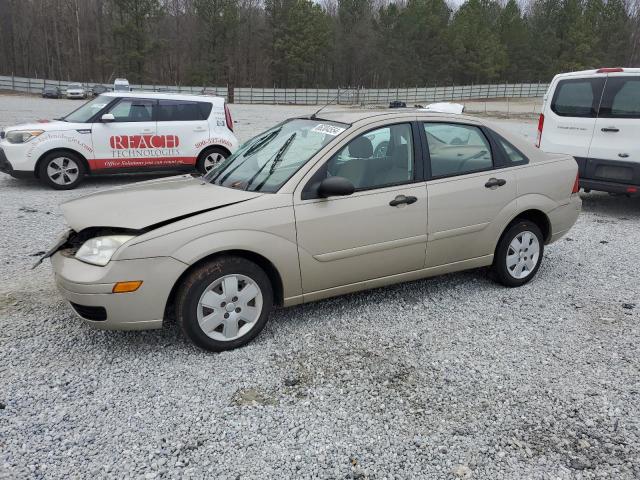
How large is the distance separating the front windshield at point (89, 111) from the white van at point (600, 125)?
295 inches

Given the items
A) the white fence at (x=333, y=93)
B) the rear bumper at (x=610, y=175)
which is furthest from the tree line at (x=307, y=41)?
the rear bumper at (x=610, y=175)

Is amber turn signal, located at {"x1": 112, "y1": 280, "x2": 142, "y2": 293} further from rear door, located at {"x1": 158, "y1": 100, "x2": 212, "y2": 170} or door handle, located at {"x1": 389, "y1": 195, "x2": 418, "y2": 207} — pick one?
rear door, located at {"x1": 158, "y1": 100, "x2": 212, "y2": 170}

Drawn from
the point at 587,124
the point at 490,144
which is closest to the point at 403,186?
the point at 490,144

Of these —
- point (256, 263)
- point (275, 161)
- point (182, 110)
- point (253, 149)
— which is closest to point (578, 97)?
point (253, 149)

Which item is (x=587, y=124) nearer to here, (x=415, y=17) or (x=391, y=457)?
(x=391, y=457)

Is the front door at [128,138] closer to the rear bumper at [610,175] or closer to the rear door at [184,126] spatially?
the rear door at [184,126]

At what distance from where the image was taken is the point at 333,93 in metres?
57.8

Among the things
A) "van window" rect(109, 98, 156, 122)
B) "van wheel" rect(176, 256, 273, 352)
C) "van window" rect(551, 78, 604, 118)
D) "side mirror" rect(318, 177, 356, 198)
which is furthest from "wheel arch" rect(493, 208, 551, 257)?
"van window" rect(109, 98, 156, 122)

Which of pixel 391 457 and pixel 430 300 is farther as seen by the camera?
pixel 430 300

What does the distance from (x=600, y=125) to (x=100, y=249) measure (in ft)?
23.0

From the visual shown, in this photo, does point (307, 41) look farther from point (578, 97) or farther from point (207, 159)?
point (578, 97)

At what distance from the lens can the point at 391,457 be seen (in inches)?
107

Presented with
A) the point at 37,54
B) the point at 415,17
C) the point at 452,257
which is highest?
the point at 415,17

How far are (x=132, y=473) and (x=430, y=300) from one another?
2.89 m
